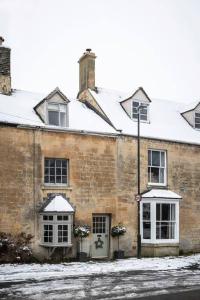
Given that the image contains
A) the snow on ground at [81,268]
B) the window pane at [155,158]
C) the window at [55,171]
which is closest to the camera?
the snow on ground at [81,268]

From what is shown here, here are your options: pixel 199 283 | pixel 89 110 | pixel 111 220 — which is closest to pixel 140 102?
pixel 89 110

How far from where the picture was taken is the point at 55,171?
Answer: 22.5 meters

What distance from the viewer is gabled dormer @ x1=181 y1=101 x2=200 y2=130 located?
98.8 feet

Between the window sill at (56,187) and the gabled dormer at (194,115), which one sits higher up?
the gabled dormer at (194,115)

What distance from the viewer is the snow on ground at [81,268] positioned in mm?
16219

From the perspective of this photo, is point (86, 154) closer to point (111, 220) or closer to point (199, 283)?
point (111, 220)

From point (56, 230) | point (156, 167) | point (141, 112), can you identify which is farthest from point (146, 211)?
point (141, 112)

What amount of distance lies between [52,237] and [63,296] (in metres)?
9.31

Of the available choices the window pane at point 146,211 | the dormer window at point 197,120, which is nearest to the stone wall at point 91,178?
the window pane at point 146,211

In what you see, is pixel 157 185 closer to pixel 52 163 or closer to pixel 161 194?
pixel 161 194

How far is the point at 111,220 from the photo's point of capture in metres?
23.7

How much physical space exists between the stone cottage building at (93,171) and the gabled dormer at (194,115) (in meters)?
1.06

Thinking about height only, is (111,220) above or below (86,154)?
below

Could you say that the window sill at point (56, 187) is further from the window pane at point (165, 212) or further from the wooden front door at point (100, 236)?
the window pane at point (165, 212)
